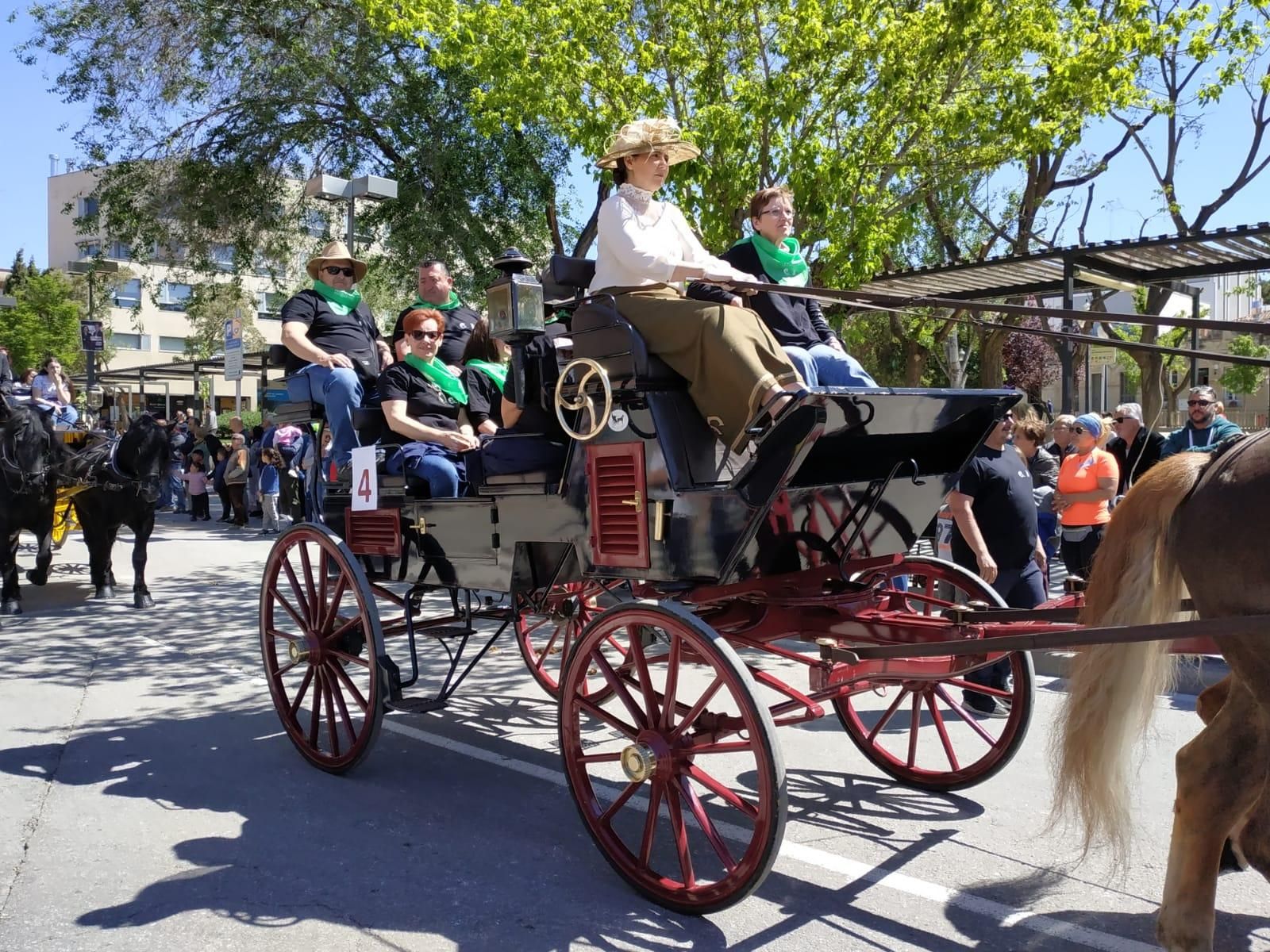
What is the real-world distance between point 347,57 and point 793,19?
7912 millimetres

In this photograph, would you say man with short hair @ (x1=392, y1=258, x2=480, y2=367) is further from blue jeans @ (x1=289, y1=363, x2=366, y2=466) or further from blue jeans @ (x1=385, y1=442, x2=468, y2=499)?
blue jeans @ (x1=385, y1=442, x2=468, y2=499)

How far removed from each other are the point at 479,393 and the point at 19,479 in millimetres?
6104

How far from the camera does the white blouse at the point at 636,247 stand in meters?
4.18

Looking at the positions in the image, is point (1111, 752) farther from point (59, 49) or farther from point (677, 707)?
point (59, 49)

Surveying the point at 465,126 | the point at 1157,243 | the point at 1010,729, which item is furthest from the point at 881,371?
the point at 1010,729

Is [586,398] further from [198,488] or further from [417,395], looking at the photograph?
[198,488]

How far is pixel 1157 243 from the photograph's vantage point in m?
8.30

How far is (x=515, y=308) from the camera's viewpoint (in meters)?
4.39

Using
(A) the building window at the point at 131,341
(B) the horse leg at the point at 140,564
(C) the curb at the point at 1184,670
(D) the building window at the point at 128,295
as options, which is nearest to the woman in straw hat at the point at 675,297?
(C) the curb at the point at 1184,670

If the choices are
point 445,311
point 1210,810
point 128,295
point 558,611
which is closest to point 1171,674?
point 1210,810

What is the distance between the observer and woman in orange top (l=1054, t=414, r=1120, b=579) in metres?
7.27

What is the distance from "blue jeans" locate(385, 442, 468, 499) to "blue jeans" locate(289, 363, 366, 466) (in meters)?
0.57

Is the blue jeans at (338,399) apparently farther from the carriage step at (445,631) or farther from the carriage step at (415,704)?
the carriage step at (415,704)

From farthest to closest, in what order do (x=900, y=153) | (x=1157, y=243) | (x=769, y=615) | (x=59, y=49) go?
(x=59, y=49) → (x=900, y=153) → (x=1157, y=243) → (x=769, y=615)
